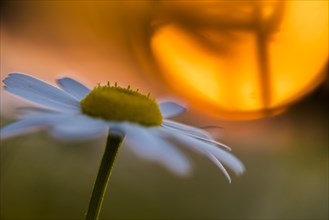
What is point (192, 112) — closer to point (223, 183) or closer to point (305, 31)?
point (223, 183)

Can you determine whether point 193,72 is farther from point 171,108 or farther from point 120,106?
point 120,106

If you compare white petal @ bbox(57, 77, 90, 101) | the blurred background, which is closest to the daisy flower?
white petal @ bbox(57, 77, 90, 101)

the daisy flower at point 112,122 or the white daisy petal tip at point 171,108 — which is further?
the white daisy petal tip at point 171,108

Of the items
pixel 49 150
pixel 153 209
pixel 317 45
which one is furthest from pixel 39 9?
pixel 317 45

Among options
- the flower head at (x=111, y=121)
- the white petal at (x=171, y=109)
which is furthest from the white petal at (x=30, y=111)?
the white petal at (x=171, y=109)

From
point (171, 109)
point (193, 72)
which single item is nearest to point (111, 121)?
point (171, 109)

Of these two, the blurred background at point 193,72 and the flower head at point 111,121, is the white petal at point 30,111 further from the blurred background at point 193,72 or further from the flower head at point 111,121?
the blurred background at point 193,72

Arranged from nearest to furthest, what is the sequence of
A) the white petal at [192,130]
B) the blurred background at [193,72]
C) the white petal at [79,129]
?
1. the white petal at [79,129]
2. the white petal at [192,130]
3. the blurred background at [193,72]
